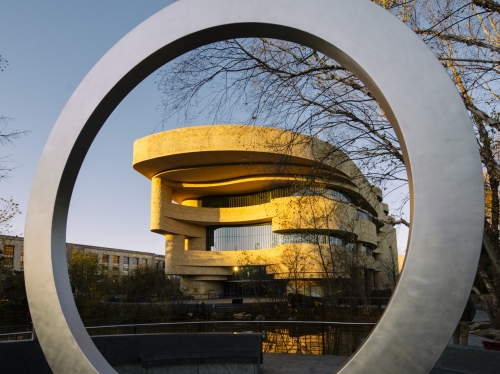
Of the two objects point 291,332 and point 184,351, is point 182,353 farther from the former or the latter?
point 291,332

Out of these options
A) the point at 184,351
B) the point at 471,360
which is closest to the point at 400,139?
the point at 471,360

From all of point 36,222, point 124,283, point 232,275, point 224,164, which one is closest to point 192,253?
point 232,275

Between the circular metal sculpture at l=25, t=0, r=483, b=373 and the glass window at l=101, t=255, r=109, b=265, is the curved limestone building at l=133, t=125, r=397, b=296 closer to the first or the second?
the glass window at l=101, t=255, r=109, b=265

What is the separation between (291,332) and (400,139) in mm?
6937

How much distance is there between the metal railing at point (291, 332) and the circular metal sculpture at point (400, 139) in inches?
194

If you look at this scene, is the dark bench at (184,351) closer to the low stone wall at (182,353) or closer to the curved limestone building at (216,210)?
the low stone wall at (182,353)

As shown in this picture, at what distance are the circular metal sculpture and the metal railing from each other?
16.1 feet

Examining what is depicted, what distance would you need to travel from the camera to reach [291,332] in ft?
30.0

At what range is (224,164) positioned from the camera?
4138cm

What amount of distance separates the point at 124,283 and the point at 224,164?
50.4 feet

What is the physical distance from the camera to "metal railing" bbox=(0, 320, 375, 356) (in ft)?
27.6

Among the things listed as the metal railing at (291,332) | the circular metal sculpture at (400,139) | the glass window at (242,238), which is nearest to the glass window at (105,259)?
the glass window at (242,238)

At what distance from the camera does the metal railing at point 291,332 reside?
841 cm

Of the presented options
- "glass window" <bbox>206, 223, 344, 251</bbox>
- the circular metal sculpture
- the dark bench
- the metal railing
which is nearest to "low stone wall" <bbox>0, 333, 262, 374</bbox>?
the dark bench
